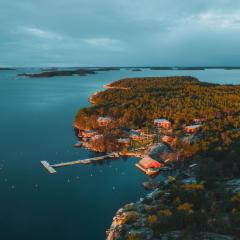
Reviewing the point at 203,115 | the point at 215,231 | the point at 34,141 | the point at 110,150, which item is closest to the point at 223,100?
the point at 203,115

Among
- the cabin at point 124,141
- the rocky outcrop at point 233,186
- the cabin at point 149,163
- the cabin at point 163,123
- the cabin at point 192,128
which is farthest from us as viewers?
the cabin at point 163,123

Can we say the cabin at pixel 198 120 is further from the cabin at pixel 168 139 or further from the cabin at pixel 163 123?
the cabin at pixel 168 139

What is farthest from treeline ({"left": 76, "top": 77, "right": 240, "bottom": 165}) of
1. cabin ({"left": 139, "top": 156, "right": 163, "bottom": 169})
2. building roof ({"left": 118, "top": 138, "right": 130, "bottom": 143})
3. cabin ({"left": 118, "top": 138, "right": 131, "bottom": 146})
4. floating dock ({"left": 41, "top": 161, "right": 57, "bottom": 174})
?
floating dock ({"left": 41, "top": 161, "right": 57, "bottom": 174})

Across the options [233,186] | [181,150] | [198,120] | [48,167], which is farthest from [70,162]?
[198,120]

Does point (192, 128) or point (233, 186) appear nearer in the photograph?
point (233, 186)

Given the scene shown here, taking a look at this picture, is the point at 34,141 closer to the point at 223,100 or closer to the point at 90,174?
the point at 90,174

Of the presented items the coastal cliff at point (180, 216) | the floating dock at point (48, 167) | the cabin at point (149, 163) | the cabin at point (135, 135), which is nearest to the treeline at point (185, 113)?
the cabin at point (135, 135)

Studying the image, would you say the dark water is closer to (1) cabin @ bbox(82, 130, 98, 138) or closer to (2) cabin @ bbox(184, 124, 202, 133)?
(1) cabin @ bbox(82, 130, 98, 138)

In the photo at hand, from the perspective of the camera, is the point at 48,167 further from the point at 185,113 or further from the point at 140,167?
the point at 185,113
